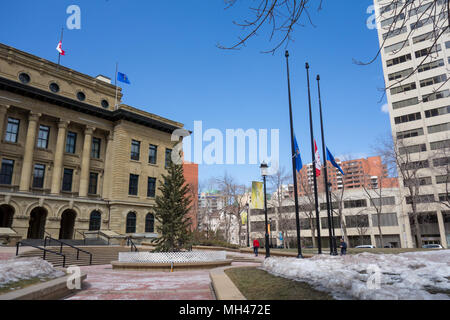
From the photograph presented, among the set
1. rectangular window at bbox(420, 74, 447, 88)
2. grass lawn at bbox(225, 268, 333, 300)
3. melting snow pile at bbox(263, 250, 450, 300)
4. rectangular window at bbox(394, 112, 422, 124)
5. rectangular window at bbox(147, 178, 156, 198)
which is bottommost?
grass lawn at bbox(225, 268, 333, 300)

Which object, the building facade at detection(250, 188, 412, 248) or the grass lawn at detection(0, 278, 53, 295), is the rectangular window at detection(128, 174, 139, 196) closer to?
the building facade at detection(250, 188, 412, 248)

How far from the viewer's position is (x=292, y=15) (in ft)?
17.0

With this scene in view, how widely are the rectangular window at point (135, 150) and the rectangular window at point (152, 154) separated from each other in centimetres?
176

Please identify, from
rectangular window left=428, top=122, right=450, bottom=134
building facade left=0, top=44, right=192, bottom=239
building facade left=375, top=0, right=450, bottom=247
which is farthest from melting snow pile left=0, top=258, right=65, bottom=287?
rectangular window left=428, top=122, right=450, bottom=134

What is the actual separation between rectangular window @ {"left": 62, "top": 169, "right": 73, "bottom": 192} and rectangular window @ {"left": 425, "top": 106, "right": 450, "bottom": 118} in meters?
58.9

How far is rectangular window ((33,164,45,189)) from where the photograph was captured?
31953 millimetres

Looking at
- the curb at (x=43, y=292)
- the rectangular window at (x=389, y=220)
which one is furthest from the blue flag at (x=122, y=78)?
the rectangular window at (x=389, y=220)

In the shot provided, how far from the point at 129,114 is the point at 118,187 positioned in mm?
8874

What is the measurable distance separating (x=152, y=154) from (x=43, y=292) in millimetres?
35530

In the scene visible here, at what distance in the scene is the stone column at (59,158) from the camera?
106 ft

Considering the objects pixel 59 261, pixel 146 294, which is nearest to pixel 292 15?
pixel 146 294

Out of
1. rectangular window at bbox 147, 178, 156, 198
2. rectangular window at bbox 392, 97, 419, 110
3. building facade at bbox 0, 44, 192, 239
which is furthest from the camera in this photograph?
rectangular window at bbox 392, 97, 419, 110

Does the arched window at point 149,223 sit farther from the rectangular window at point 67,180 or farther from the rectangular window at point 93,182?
the rectangular window at point 67,180
